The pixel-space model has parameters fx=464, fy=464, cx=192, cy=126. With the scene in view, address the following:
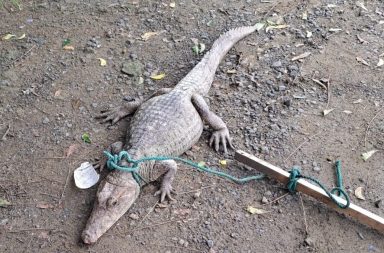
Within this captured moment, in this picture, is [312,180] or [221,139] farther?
[221,139]

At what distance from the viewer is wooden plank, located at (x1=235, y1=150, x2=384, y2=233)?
3.56 metres

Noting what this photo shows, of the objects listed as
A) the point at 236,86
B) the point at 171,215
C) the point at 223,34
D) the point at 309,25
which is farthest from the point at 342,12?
the point at 171,215

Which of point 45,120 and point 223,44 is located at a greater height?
point 223,44

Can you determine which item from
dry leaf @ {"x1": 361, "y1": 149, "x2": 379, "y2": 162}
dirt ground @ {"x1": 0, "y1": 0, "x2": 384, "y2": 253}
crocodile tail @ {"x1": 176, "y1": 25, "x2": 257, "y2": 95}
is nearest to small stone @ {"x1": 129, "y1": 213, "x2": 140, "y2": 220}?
dirt ground @ {"x1": 0, "y1": 0, "x2": 384, "y2": 253}

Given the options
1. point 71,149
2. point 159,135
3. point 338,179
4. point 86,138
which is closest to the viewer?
point 338,179

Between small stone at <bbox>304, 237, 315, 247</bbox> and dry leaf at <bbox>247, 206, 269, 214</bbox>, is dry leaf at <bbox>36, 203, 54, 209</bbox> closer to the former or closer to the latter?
dry leaf at <bbox>247, 206, 269, 214</bbox>

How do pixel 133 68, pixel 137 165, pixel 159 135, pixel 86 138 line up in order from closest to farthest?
pixel 137 165 < pixel 159 135 < pixel 86 138 < pixel 133 68

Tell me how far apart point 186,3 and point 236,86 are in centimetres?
189

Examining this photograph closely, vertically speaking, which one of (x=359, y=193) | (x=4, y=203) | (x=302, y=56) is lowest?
(x=4, y=203)

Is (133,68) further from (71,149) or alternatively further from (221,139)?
(221,139)

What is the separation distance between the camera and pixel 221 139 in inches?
172

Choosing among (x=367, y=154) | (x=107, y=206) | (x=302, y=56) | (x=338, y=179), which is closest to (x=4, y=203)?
(x=107, y=206)

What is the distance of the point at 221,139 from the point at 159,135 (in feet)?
2.03

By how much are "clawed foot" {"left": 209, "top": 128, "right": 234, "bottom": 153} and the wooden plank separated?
0.26 meters
